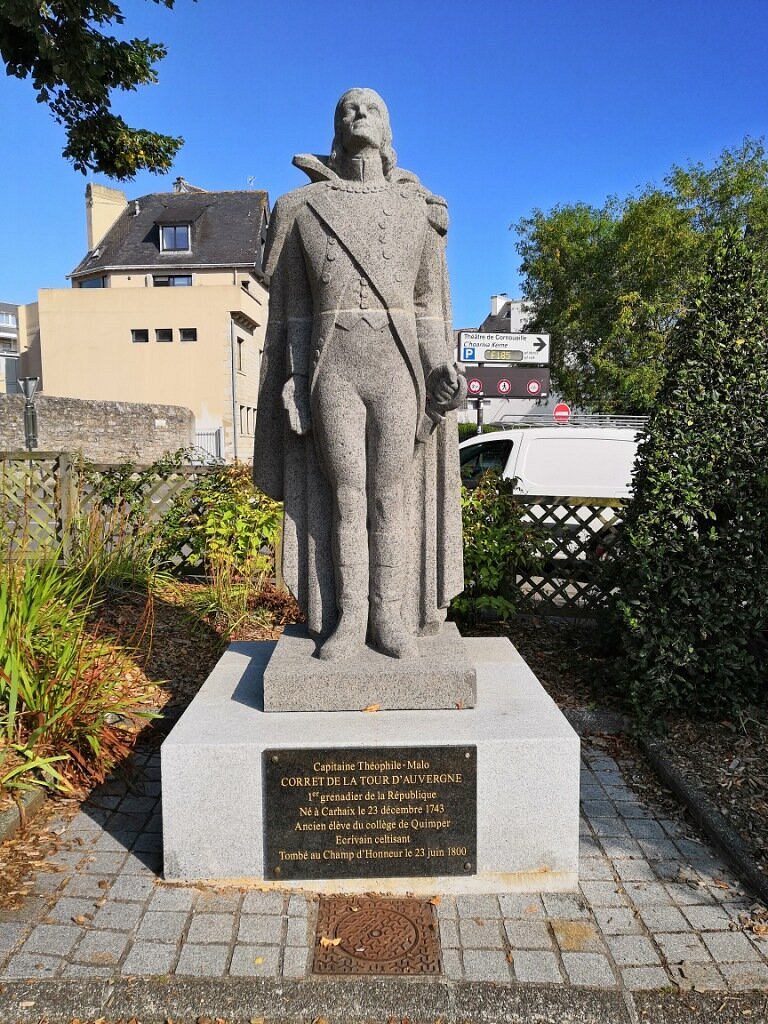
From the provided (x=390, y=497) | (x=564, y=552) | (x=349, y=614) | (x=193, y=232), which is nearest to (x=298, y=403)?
(x=390, y=497)

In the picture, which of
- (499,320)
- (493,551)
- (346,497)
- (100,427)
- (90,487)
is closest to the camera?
(346,497)

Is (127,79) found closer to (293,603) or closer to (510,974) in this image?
(293,603)

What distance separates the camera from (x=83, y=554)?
6078mm

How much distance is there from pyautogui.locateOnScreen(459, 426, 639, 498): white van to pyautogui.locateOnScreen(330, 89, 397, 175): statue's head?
520cm

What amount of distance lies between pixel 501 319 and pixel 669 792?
46884mm

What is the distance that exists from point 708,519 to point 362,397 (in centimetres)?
241

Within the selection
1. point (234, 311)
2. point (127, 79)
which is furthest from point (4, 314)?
point (127, 79)

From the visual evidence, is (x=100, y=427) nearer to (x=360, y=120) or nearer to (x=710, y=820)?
(x=360, y=120)

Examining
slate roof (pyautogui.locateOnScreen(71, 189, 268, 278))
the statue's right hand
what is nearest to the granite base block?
the statue's right hand

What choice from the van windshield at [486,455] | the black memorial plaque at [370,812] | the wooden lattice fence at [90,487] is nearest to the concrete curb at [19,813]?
the black memorial plaque at [370,812]

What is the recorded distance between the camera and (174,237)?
30844 mm

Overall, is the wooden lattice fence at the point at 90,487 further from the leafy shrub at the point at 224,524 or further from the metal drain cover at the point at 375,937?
the metal drain cover at the point at 375,937

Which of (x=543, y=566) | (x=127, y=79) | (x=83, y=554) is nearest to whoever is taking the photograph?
(x=83, y=554)

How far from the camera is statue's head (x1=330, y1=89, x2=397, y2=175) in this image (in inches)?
119
